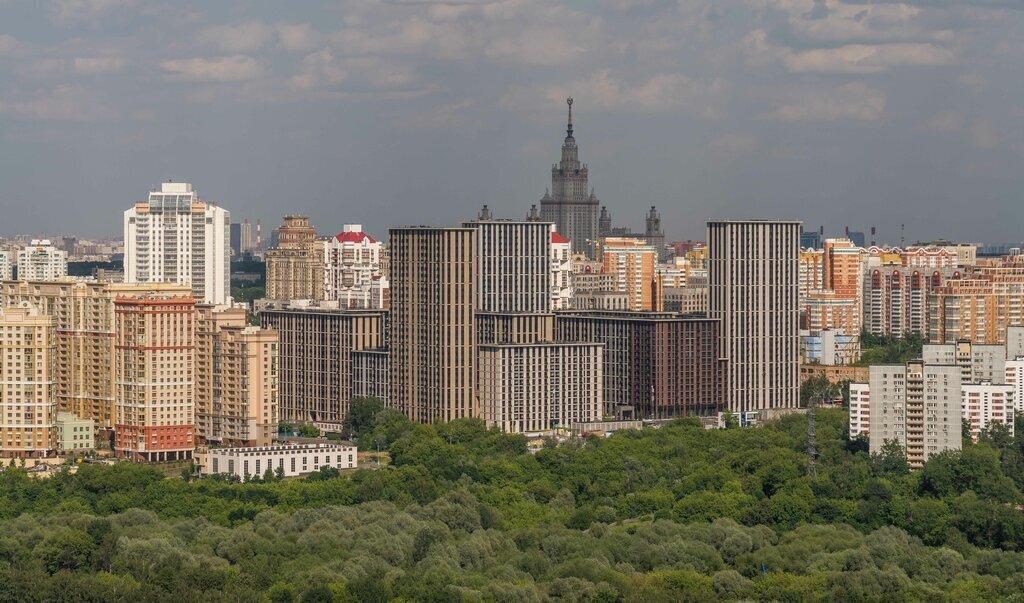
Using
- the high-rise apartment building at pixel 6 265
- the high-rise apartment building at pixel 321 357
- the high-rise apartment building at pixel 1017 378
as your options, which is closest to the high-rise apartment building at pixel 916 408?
the high-rise apartment building at pixel 1017 378

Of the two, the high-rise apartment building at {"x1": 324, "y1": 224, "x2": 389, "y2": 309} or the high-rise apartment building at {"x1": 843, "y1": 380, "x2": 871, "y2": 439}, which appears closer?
the high-rise apartment building at {"x1": 843, "y1": 380, "x2": 871, "y2": 439}

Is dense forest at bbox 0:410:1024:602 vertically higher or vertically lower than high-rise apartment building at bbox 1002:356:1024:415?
lower

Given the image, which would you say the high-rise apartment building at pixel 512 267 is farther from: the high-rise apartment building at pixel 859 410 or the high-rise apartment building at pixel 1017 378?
the high-rise apartment building at pixel 859 410

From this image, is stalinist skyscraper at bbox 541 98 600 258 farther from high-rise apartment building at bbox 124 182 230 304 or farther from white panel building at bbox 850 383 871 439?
white panel building at bbox 850 383 871 439

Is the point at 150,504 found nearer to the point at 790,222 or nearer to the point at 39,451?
the point at 39,451

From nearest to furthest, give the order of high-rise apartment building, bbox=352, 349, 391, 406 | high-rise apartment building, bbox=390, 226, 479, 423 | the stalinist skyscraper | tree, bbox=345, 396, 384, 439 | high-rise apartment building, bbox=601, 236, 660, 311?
high-rise apartment building, bbox=390, 226, 479, 423 < tree, bbox=345, 396, 384, 439 < high-rise apartment building, bbox=352, 349, 391, 406 < high-rise apartment building, bbox=601, 236, 660, 311 < the stalinist skyscraper

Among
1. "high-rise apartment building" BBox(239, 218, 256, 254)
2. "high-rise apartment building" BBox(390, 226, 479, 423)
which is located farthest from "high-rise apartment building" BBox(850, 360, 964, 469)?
"high-rise apartment building" BBox(239, 218, 256, 254)
